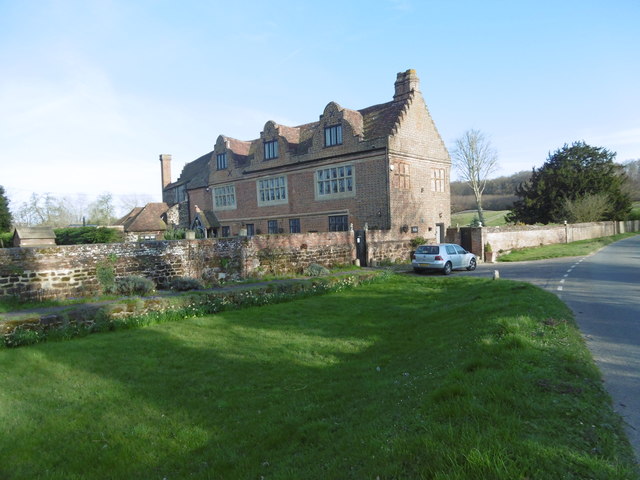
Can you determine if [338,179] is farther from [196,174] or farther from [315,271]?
[196,174]

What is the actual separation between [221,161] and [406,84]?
1796 cm

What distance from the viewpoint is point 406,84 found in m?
27.0

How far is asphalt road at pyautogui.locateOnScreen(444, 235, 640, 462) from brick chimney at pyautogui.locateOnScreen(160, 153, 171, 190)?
4324 cm

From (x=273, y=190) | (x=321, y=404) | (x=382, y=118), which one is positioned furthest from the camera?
(x=273, y=190)

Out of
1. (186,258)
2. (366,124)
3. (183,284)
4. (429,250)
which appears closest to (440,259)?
(429,250)

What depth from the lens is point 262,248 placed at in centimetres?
1875

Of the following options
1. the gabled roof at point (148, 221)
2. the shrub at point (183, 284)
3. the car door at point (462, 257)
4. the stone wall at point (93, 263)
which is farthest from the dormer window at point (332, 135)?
the gabled roof at point (148, 221)

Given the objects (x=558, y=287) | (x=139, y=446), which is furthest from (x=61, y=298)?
(x=558, y=287)

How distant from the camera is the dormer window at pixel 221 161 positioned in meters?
36.1

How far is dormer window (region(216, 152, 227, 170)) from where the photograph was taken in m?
36.1

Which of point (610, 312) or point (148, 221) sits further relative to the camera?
point (148, 221)

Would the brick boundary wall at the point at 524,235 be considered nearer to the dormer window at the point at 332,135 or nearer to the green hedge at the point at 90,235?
the dormer window at the point at 332,135

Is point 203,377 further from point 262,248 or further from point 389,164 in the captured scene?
point 389,164

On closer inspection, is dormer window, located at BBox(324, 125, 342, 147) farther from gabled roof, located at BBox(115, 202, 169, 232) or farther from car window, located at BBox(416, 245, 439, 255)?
gabled roof, located at BBox(115, 202, 169, 232)
